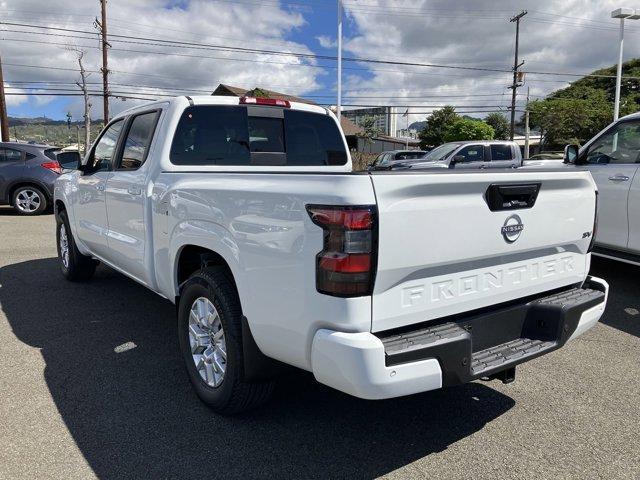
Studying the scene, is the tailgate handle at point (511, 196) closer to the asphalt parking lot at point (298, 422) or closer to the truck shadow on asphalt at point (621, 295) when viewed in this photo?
the asphalt parking lot at point (298, 422)

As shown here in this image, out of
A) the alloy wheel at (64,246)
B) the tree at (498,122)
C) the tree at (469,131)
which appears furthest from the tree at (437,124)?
the alloy wheel at (64,246)

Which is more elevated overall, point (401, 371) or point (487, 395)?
point (401, 371)

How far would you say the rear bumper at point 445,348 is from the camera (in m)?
2.10

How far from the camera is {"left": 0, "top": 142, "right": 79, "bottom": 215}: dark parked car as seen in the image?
11969 millimetres

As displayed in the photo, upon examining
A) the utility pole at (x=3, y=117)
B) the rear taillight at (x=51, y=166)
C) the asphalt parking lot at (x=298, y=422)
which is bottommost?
the asphalt parking lot at (x=298, y=422)

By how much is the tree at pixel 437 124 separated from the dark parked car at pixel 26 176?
159 feet

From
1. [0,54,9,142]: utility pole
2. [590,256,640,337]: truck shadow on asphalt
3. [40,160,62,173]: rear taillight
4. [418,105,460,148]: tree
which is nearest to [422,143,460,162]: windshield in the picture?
[590,256,640,337]: truck shadow on asphalt

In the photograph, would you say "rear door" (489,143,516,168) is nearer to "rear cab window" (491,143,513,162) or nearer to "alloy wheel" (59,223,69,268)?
"rear cab window" (491,143,513,162)

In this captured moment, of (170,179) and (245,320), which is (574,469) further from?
(170,179)

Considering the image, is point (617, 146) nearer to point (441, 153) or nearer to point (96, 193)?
point (96, 193)

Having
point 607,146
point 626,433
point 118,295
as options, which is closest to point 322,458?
point 626,433

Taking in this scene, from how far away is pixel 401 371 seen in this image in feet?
7.02

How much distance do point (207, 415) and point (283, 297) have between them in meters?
1.18

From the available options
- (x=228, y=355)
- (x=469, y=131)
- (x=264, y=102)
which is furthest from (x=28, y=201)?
(x=469, y=131)
